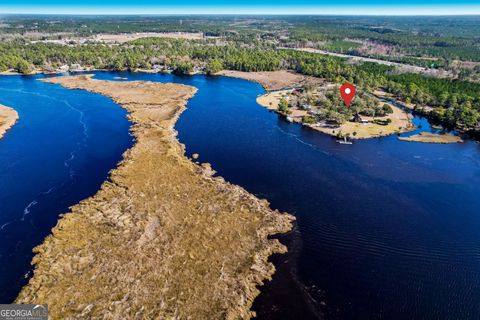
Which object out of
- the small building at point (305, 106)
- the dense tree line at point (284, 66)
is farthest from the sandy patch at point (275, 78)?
the small building at point (305, 106)

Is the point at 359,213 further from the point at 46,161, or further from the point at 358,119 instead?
the point at 46,161

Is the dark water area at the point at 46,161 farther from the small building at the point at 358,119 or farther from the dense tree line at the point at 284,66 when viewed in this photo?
the small building at the point at 358,119

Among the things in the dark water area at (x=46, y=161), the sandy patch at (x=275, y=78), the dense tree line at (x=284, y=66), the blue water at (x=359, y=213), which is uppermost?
the dense tree line at (x=284, y=66)

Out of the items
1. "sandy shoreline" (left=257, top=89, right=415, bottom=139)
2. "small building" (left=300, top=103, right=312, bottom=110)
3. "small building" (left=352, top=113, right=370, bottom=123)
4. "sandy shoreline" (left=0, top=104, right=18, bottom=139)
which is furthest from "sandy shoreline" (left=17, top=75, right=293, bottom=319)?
"small building" (left=300, top=103, right=312, bottom=110)

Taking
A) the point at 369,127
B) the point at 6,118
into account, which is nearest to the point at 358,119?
the point at 369,127

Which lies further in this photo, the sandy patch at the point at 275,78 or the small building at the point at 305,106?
the sandy patch at the point at 275,78

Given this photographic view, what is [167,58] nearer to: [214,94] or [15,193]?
[214,94]

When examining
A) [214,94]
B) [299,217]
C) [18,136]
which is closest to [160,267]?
[299,217]
